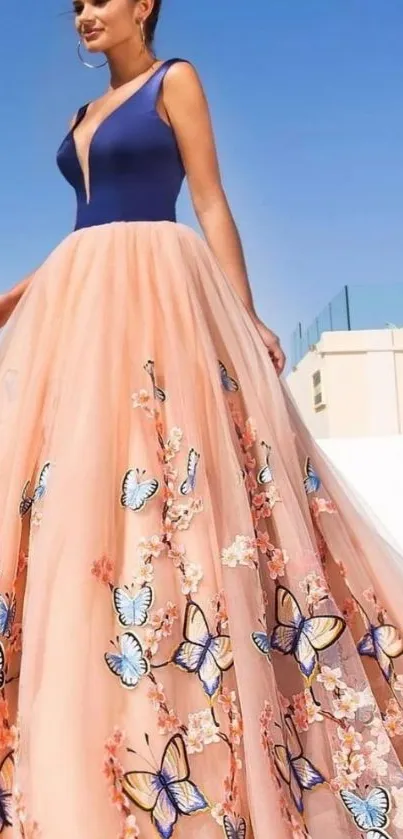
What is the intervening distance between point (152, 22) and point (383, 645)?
115 cm

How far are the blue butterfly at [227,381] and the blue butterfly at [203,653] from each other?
0.35 meters

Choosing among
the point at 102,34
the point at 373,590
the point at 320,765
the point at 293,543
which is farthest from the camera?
the point at 102,34

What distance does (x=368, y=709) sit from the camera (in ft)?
3.26

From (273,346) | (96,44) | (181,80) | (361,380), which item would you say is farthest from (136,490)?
(361,380)

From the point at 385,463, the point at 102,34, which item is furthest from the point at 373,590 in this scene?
the point at 385,463

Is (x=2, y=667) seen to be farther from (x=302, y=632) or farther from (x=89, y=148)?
(x=89, y=148)

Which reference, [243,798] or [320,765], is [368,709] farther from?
[243,798]

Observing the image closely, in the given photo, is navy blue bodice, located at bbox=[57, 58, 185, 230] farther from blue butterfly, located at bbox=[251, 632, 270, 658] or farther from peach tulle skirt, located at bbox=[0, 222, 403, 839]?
blue butterfly, located at bbox=[251, 632, 270, 658]

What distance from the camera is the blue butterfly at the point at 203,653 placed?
3.05ft

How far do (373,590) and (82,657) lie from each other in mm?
492

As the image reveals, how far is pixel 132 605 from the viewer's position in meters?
0.94

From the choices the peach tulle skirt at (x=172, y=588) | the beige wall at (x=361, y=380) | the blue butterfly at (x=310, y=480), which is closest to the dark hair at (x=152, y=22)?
the peach tulle skirt at (x=172, y=588)

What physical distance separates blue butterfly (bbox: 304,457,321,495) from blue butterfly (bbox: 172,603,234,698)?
0.33 meters

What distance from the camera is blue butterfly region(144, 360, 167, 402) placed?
1080 mm
